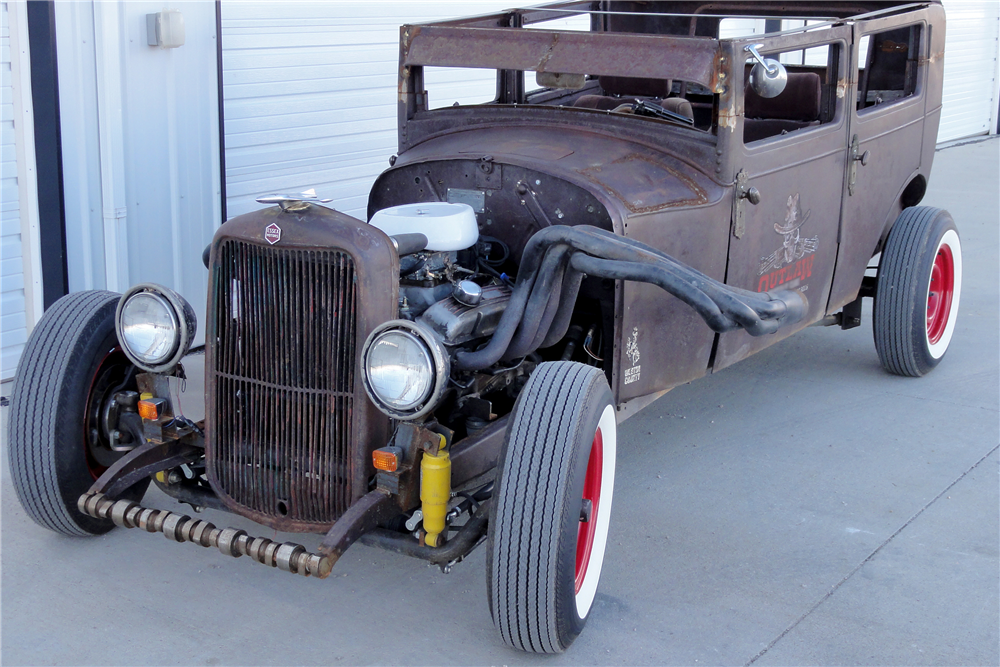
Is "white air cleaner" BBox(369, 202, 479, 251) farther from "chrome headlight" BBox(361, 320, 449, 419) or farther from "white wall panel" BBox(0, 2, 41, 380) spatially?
"white wall panel" BBox(0, 2, 41, 380)

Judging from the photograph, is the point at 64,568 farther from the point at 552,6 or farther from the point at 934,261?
the point at 934,261

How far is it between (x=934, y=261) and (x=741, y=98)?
186 centimetres

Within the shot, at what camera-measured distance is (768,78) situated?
3.54 m

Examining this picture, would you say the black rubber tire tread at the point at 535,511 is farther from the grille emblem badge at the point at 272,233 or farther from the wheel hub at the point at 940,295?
the wheel hub at the point at 940,295

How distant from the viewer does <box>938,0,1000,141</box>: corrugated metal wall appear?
12844mm

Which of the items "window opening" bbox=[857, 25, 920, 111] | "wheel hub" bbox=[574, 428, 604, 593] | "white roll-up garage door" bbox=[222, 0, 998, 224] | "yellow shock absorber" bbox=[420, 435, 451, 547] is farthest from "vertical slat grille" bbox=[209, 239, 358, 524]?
"window opening" bbox=[857, 25, 920, 111]

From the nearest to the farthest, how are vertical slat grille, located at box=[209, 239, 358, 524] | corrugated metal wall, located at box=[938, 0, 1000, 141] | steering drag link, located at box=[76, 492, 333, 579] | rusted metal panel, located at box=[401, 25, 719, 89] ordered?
steering drag link, located at box=[76, 492, 333, 579] < vertical slat grille, located at box=[209, 239, 358, 524] < rusted metal panel, located at box=[401, 25, 719, 89] < corrugated metal wall, located at box=[938, 0, 1000, 141]

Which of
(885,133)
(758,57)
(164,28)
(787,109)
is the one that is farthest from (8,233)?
(885,133)

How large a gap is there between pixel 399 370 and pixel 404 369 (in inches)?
0.5

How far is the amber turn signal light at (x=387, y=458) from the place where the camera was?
9.26ft

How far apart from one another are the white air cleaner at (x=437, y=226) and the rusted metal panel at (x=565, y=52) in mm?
827

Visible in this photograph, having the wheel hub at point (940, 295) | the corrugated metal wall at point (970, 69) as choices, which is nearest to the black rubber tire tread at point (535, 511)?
the wheel hub at point (940, 295)

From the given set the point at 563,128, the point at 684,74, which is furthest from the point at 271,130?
Result: the point at 684,74

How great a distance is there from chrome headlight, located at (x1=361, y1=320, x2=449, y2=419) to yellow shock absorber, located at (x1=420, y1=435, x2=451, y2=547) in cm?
13
